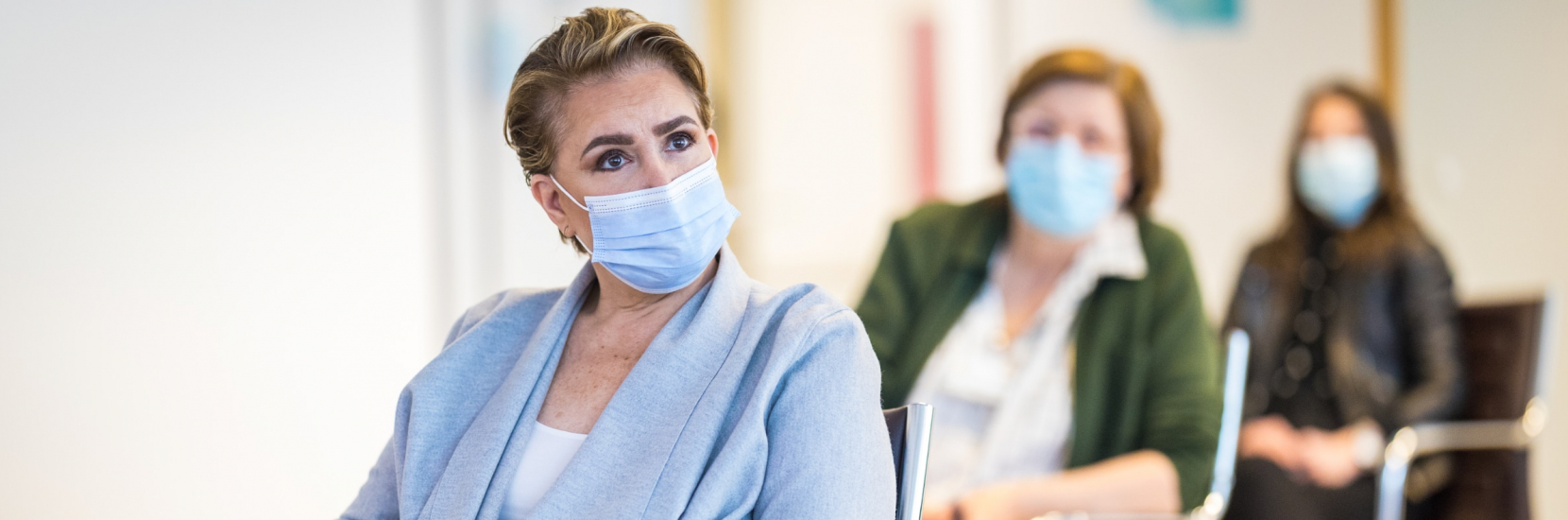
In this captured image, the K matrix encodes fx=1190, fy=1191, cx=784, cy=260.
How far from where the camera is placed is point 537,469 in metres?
1.23

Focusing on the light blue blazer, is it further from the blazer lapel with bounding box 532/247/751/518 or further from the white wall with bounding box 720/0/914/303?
the white wall with bounding box 720/0/914/303

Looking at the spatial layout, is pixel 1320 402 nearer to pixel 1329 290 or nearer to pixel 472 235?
pixel 1329 290

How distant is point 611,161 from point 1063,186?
4.16 feet

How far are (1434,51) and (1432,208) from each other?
0.49 meters

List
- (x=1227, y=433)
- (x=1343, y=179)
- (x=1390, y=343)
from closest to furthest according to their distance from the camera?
(x=1227, y=433) < (x=1390, y=343) < (x=1343, y=179)

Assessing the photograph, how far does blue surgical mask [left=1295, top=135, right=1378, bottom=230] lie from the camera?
3293 mm

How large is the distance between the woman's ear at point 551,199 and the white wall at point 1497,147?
3.20 m

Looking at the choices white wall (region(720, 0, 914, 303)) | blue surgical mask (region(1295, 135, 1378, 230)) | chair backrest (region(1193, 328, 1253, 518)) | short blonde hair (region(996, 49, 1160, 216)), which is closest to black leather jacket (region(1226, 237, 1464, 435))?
blue surgical mask (region(1295, 135, 1378, 230))

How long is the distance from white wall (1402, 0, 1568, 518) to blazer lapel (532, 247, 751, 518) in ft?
10.4

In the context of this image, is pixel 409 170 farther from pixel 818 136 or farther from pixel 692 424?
pixel 692 424

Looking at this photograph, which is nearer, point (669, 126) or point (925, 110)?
point (669, 126)

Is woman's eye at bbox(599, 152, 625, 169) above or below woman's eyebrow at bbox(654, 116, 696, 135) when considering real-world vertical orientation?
below

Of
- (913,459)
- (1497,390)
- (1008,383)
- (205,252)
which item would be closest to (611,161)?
(913,459)

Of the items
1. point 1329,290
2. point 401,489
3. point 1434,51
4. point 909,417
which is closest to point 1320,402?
point 1329,290
